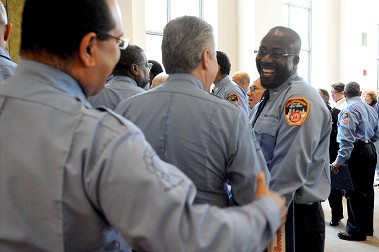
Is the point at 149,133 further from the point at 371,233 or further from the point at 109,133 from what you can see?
the point at 371,233

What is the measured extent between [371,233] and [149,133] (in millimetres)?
3609

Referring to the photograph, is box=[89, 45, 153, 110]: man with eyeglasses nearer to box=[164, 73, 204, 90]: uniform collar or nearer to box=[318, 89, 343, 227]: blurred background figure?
box=[164, 73, 204, 90]: uniform collar

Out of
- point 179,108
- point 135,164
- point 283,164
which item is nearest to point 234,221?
point 135,164

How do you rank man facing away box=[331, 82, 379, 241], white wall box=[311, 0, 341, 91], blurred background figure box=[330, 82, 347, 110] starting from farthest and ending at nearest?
white wall box=[311, 0, 341, 91], blurred background figure box=[330, 82, 347, 110], man facing away box=[331, 82, 379, 241]

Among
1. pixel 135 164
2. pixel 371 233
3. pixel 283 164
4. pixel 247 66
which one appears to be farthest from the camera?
pixel 247 66

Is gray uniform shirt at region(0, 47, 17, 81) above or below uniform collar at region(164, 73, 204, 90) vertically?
above

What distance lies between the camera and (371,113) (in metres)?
4.33

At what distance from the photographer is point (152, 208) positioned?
0.75 meters

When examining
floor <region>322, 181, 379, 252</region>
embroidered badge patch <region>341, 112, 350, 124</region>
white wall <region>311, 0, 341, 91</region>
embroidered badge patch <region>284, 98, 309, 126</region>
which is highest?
white wall <region>311, 0, 341, 91</region>

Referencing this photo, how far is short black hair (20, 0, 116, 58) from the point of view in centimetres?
84

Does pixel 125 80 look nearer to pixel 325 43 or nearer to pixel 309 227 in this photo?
pixel 309 227

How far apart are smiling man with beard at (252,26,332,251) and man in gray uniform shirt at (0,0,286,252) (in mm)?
1130

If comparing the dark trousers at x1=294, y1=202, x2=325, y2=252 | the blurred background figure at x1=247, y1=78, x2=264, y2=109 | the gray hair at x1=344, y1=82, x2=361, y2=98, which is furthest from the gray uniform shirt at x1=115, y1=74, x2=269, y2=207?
the gray hair at x1=344, y1=82, x2=361, y2=98

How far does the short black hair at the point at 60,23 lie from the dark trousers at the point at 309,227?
162cm
